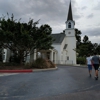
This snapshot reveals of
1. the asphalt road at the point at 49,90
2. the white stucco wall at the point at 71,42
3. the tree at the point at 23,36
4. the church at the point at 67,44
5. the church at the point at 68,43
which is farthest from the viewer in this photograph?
the white stucco wall at the point at 71,42

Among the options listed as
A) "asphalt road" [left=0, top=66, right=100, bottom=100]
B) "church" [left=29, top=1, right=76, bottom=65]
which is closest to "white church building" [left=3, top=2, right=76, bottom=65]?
"church" [left=29, top=1, right=76, bottom=65]

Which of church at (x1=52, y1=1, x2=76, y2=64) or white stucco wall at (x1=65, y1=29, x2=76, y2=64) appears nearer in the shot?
church at (x1=52, y1=1, x2=76, y2=64)

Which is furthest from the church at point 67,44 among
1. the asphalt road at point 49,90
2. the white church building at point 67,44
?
the asphalt road at point 49,90

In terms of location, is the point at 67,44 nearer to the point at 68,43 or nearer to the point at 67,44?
the point at 67,44

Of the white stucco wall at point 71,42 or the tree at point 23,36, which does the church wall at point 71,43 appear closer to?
Answer: the white stucco wall at point 71,42

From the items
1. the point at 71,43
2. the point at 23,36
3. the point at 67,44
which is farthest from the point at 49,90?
the point at 67,44

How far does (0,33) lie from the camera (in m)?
13.0

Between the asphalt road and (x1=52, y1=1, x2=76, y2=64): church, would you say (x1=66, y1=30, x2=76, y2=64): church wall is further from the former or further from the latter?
the asphalt road

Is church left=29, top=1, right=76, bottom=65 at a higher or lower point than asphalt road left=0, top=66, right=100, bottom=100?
higher

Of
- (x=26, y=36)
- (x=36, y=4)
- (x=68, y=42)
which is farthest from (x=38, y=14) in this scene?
(x=68, y=42)

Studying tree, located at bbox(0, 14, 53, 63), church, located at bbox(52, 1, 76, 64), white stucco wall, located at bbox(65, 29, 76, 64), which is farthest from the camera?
white stucco wall, located at bbox(65, 29, 76, 64)

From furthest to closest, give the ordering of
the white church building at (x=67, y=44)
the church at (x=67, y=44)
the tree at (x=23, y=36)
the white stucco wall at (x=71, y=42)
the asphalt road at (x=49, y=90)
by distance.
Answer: the white stucco wall at (x=71, y=42) < the church at (x=67, y=44) < the white church building at (x=67, y=44) < the tree at (x=23, y=36) < the asphalt road at (x=49, y=90)

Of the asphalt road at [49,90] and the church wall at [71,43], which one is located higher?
the church wall at [71,43]

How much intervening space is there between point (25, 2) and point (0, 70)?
27.5 ft
